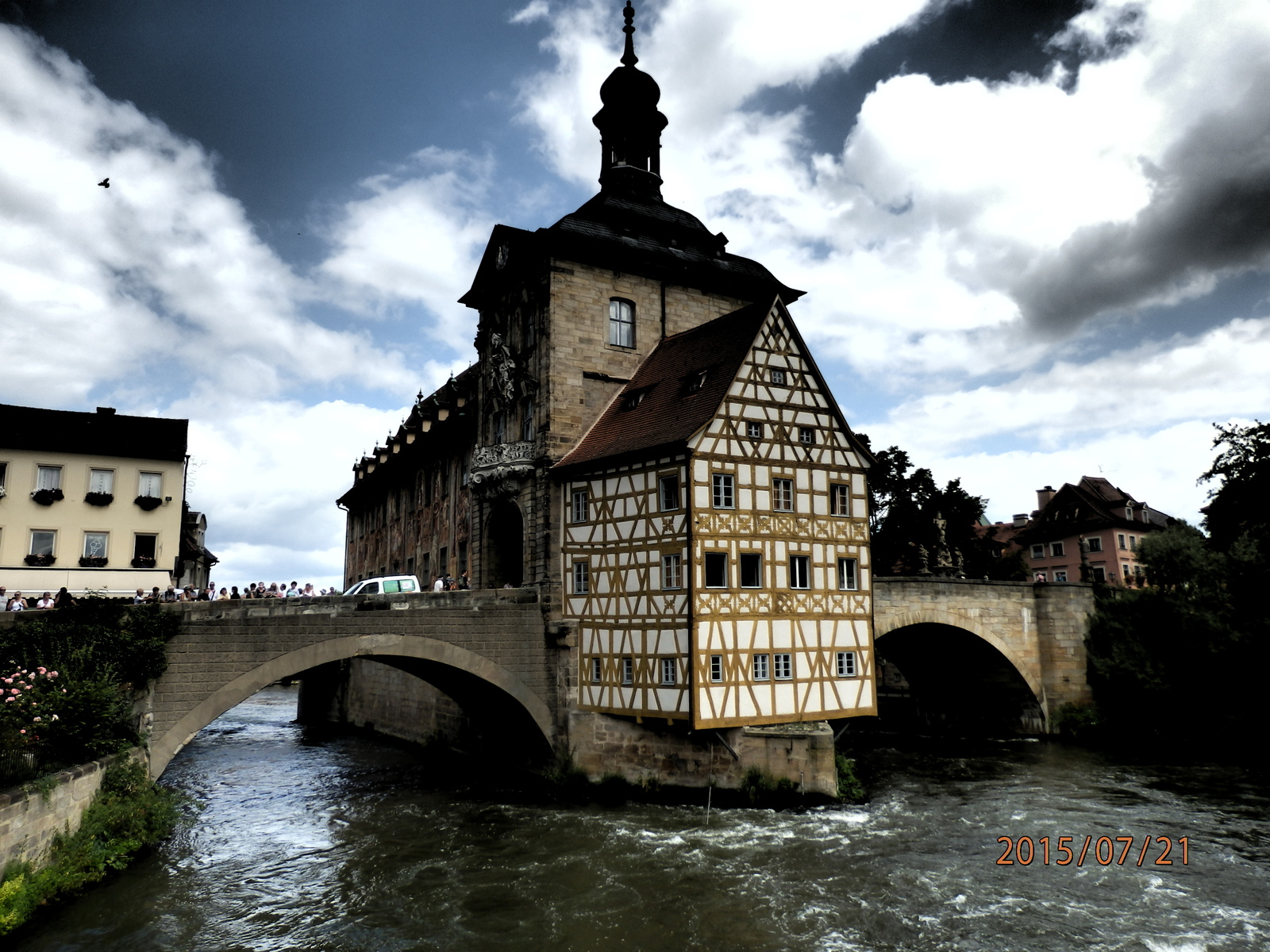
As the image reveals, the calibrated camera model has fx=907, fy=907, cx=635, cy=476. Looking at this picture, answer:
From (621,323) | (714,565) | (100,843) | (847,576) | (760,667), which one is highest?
(621,323)

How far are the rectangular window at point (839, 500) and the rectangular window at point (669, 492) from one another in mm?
4444

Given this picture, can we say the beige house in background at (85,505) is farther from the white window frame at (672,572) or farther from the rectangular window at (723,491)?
the rectangular window at (723,491)

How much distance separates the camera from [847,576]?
Answer: 23766mm

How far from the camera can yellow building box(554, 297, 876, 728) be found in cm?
2150

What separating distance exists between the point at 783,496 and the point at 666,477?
3.08 metres

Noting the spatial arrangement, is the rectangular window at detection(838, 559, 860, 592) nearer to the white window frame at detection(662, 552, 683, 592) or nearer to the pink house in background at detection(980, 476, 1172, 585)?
the white window frame at detection(662, 552, 683, 592)

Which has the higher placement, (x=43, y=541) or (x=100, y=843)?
(x=43, y=541)

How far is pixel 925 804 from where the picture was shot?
73.8ft

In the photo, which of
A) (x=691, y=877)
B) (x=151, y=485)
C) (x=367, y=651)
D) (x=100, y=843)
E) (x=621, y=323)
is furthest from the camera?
(x=151, y=485)

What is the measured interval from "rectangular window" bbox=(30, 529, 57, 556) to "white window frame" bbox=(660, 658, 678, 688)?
20010 millimetres

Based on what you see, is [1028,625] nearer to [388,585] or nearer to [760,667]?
[760,667]

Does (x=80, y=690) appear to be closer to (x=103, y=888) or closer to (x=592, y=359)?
(x=103, y=888)

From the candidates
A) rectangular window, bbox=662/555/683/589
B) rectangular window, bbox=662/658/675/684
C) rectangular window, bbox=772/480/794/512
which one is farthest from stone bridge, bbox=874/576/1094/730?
rectangular window, bbox=662/555/683/589
